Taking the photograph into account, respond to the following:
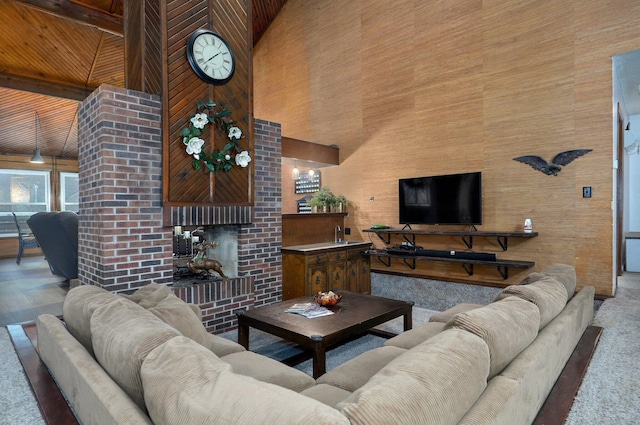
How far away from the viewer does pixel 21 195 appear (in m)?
9.11

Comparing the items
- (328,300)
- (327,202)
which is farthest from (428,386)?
(327,202)

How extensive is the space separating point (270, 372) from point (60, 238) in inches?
191

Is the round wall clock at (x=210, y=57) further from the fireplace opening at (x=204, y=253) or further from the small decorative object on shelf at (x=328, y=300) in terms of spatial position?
the small decorative object on shelf at (x=328, y=300)

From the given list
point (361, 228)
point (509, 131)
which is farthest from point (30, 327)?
point (509, 131)

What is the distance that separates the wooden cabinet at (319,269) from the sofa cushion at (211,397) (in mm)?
3400

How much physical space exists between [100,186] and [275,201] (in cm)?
186

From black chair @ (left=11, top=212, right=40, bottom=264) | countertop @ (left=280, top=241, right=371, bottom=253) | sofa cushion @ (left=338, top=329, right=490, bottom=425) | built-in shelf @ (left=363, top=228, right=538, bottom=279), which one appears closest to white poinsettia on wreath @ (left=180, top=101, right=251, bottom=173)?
countertop @ (left=280, top=241, right=371, bottom=253)

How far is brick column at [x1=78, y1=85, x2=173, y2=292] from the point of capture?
3.10 metres

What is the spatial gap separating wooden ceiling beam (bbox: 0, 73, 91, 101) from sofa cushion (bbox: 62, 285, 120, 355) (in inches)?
257

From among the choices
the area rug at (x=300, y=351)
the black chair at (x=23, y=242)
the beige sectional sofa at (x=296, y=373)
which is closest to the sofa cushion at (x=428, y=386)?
the beige sectional sofa at (x=296, y=373)

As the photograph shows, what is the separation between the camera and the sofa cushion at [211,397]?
0.83 metres

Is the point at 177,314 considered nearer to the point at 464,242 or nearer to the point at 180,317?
the point at 180,317

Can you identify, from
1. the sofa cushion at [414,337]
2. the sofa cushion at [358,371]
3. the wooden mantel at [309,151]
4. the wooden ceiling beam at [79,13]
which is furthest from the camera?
the wooden mantel at [309,151]

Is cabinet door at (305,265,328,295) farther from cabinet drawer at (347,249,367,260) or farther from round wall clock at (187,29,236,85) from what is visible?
round wall clock at (187,29,236,85)
